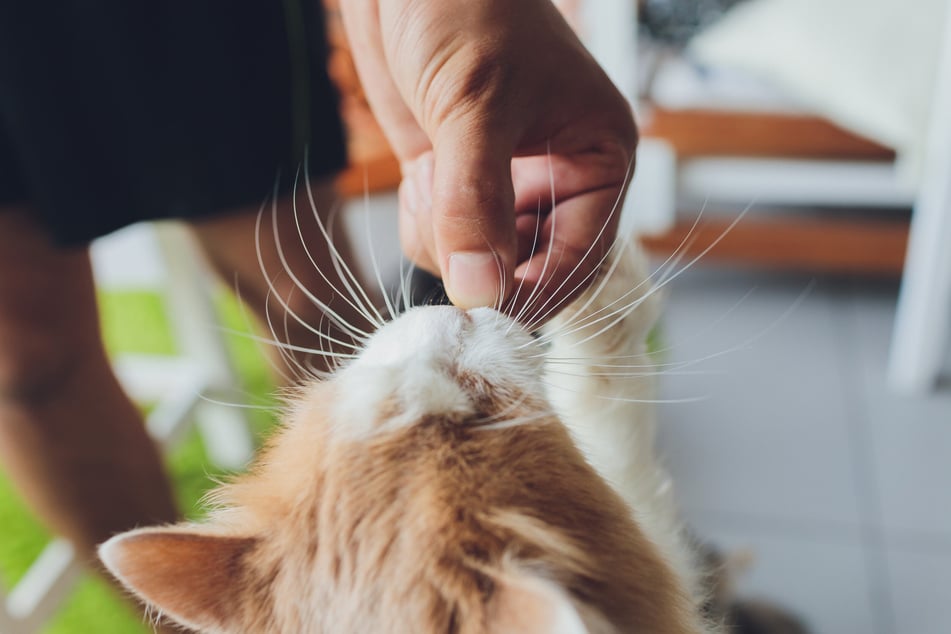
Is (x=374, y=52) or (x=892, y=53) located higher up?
(x=374, y=52)

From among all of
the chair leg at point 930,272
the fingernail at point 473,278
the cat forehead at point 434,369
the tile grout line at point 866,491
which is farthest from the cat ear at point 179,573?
the chair leg at point 930,272

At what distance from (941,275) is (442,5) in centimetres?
122

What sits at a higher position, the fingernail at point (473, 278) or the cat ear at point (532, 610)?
the fingernail at point (473, 278)

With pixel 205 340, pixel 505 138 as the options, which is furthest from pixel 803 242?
pixel 505 138

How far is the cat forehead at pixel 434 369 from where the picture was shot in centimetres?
53

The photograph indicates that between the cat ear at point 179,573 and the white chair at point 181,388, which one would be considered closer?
the cat ear at point 179,573

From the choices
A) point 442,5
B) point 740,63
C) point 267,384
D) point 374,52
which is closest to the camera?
point 442,5

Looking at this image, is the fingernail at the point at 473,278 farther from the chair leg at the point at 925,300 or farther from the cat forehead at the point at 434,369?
the chair leg at the point at 925,300

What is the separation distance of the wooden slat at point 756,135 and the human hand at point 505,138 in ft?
3.28

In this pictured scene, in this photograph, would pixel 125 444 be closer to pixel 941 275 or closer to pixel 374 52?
pixel 374 52

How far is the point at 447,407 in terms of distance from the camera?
525 mm

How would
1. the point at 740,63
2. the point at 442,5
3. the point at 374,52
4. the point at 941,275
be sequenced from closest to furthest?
the point at 442,5, the point at 374,52, the point at 941,275, the point at 740,63

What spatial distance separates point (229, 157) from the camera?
0.94m

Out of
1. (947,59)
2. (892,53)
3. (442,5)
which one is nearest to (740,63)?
(892,53)
